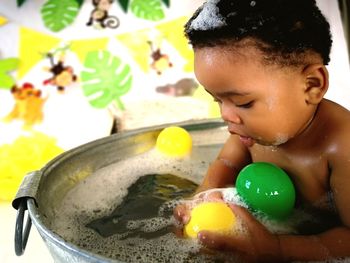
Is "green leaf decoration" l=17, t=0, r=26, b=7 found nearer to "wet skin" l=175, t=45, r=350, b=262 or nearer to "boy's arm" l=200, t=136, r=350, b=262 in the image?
"wet skin" l=175, t=45, r=350, b=262

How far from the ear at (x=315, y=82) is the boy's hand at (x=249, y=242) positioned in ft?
0.73

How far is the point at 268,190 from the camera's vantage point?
2.67ft

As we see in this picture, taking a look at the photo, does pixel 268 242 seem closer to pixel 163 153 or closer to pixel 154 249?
pixel 154 249

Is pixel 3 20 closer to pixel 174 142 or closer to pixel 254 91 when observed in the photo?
pixel 174 142

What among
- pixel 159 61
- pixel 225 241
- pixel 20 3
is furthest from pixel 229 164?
pixel 20 3

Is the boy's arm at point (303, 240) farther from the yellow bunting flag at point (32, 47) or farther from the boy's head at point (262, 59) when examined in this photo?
the yellow bunting flag at point (32, 47)

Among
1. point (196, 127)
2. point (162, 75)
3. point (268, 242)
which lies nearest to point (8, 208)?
point (196, 127)

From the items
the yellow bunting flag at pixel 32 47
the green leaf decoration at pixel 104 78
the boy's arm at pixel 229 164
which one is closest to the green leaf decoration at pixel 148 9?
the green leaf decoration at pixel 104 78

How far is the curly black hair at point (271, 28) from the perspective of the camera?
26.7 inches

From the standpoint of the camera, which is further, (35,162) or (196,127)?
(35,162)

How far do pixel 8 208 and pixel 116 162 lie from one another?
18.7 inches

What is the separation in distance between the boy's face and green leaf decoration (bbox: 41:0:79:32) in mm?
1135

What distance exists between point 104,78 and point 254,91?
1.17 metres

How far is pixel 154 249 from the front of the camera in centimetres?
79
